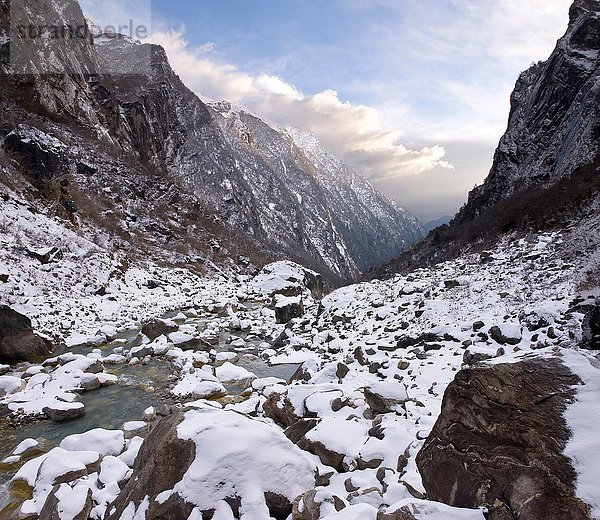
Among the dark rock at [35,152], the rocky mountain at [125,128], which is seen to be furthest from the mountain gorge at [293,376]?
the rocky mountain at [125,128]

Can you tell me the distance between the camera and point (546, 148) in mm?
42344

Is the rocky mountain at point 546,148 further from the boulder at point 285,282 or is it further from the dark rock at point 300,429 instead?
the dark rock at point 300,429

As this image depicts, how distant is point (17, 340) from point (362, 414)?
1282 centimetres

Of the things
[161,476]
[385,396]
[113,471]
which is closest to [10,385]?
[113,471]

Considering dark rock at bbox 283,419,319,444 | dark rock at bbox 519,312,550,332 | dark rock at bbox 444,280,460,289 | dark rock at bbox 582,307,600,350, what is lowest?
dark rock at bbox 283,419,319,444

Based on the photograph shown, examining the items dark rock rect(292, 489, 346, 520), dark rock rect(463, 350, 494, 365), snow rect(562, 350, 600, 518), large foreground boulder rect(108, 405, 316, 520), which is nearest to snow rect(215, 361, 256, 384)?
dark rock rect(463, 350, 494, 365)

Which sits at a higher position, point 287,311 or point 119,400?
point 287,311

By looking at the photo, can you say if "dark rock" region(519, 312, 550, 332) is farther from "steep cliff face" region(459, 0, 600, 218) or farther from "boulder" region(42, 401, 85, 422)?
"steep cliff face" region(459, 0, 600, 218)

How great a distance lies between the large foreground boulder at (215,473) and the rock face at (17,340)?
10.9 meters

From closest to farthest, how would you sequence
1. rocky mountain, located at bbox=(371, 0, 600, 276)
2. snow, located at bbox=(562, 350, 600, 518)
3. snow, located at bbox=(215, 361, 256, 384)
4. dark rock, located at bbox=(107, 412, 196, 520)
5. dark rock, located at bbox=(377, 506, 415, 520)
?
1. snow, located at bbox=(562, 350, 600, 518)
2. dark rock, located at bbox=(377, 506, 415, 520)
3. dark rock, located at bbox=(107, 412, 196, 520)
4. snow, located at bbox=(215, 361, 256, 384)
5. rocky mountain, located at bbox=(371, 0, 600, 276)

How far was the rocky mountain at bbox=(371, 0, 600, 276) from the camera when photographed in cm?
2750

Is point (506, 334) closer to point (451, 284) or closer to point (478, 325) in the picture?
→ point (478, 325)

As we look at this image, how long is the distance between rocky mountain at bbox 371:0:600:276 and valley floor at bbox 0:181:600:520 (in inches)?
432

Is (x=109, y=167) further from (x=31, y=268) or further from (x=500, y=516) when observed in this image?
(x=500, y=516)
